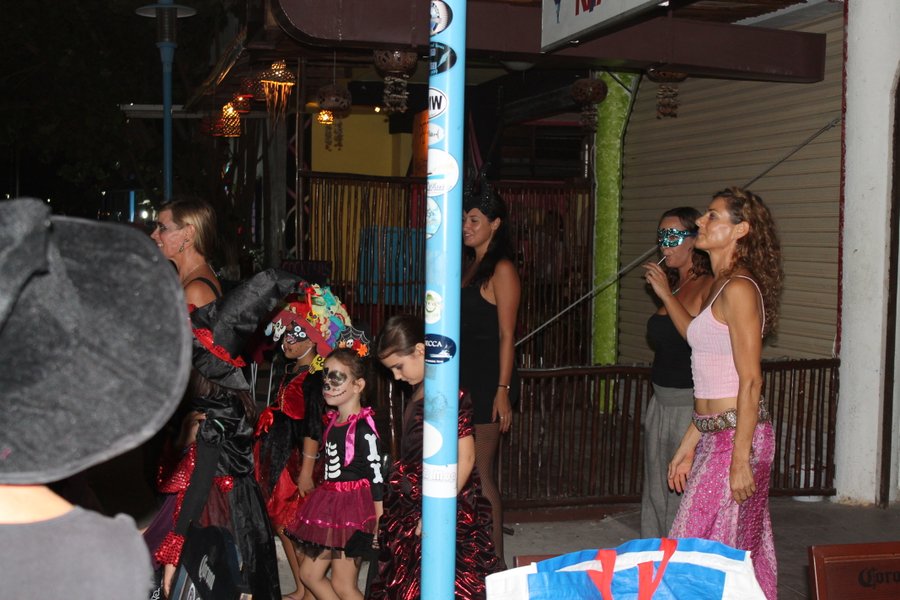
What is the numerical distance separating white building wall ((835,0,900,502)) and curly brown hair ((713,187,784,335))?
11.2 ft

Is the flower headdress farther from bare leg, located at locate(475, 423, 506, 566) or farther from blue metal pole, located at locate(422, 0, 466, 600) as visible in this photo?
blue metal pole, located at locate(422, 0, 466, 600)

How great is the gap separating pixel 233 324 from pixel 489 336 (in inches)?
62.6

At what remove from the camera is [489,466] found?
16.0ft

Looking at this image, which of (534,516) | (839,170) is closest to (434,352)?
(534,516)

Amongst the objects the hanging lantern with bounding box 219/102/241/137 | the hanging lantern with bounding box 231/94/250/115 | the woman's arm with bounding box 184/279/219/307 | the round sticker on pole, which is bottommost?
the round sticker on pole

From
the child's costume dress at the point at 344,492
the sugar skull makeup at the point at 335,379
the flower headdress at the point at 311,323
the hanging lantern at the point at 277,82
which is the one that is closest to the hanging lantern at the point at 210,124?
the hanging lantern at the point at 277,82

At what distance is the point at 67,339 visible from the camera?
1169 millimetres

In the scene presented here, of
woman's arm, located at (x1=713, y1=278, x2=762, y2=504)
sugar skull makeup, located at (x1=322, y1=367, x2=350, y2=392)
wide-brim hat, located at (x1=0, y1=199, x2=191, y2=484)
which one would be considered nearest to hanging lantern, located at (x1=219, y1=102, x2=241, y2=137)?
sugar skull makeup, located at (x1=322, y1=367, x2=350, y2=392)

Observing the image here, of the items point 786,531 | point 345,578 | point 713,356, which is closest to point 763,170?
point 786,531

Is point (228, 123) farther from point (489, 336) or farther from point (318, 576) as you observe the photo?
point (318, 576)

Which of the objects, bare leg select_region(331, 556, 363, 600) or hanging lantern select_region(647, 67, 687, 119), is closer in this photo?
bare leg select_region(331, 556, 363, 600)

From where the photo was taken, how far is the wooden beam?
689 centimetres

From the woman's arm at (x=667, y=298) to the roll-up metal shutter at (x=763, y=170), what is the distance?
3.76m

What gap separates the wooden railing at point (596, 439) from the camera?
263 inches
